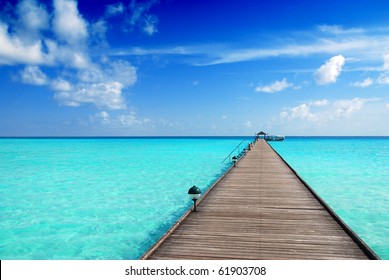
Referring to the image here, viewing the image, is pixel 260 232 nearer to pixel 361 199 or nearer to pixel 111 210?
pixel 111 210

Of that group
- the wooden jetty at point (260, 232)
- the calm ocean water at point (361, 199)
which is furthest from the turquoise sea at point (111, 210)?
the wooden jetty at point (260, 232)

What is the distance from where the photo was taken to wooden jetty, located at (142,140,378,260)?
5.35m

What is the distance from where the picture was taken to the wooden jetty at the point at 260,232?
5.35m

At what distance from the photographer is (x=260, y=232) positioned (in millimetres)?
6406

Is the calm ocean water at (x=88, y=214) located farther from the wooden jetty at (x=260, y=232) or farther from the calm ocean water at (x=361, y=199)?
the calm ocean water at (x=361, y=199)

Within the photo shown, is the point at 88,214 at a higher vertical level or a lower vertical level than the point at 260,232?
lower

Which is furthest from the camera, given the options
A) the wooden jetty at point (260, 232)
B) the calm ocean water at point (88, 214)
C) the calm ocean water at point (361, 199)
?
the calm ocean water at point (361, 199)

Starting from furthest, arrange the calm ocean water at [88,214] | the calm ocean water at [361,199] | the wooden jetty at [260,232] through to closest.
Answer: the calm ocean water at [361,199], the calm ocean water at [88,214], the wooden jetty at [260,232]

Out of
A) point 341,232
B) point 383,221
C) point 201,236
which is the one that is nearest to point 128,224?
point 201,236

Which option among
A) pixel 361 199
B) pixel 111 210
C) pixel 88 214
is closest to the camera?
pixel 88 214

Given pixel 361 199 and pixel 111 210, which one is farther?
Result: pixel 361 199

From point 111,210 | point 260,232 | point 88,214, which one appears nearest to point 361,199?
point 260,232

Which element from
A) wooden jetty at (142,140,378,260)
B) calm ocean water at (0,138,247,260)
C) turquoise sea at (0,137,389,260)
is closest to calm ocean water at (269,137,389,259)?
turquoise sea at (0,137,389,260)

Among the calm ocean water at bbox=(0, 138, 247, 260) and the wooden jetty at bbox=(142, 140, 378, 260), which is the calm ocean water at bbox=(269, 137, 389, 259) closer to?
the wooden jetty at bbox=(142, 140, 378, 260)
